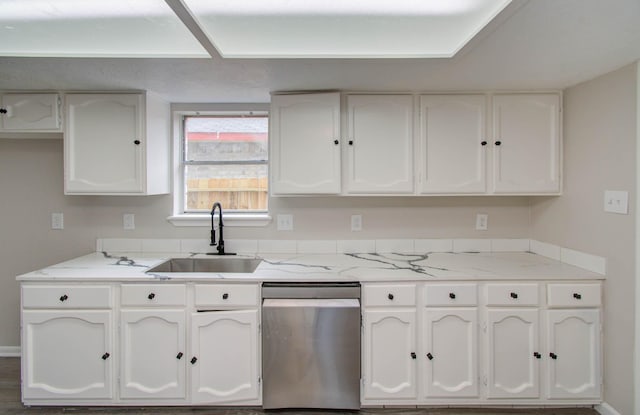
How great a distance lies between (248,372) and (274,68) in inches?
68.5

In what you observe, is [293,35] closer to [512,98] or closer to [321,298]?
[321,298]

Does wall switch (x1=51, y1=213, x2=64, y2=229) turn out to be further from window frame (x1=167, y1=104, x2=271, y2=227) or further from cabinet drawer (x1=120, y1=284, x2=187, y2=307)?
cabinet drawer (x1=120, y1=284, x2=187, y2=307)

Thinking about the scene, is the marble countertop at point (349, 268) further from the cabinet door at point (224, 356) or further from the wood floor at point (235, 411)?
the wood floor at point (235, 411)

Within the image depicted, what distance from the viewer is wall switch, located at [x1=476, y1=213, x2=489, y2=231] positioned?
8.23 ft

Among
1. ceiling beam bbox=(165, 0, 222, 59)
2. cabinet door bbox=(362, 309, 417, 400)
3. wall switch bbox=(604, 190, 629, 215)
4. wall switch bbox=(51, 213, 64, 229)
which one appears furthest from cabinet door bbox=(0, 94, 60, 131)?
wall switch bbox=(604, 190, 629, 215)

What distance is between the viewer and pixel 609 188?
6.09 feet

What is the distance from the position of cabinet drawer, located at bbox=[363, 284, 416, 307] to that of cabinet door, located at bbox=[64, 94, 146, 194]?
5.40ft

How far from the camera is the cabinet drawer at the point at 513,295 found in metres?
1.91

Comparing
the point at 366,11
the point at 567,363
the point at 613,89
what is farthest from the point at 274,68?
the point at 567,363

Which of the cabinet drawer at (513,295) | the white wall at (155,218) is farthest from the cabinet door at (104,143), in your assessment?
the cabinet drawer at (513,295)

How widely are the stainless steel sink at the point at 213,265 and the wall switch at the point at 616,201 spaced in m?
2.21

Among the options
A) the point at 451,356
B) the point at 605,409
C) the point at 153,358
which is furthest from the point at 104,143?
the point at 605,409

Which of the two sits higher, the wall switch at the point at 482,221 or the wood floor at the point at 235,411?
the wall switch at the point at 482,221

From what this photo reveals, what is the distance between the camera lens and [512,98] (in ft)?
7.19
